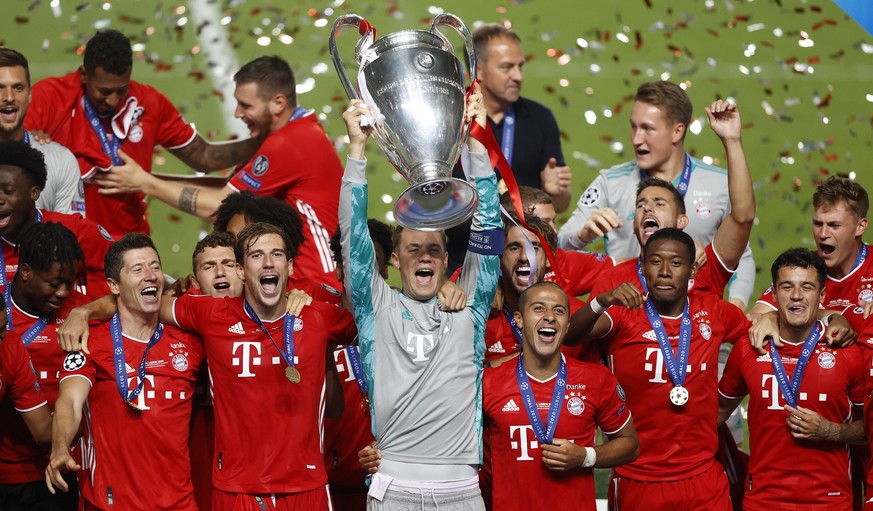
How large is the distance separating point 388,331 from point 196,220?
224 inches

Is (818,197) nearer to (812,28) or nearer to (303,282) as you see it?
(303,282)

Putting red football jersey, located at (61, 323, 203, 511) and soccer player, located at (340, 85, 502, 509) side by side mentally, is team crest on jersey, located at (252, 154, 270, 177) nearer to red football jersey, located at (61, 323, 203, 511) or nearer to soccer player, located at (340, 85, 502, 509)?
red football jersey, located at (61, 323, 203, 511)

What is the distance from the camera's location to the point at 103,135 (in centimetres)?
617

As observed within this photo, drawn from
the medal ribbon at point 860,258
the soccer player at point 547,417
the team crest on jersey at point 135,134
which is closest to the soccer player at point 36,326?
the team crest on jersey at point 135,134

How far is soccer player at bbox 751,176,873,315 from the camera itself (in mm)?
5242

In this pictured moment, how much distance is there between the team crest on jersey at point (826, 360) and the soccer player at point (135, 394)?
2.45 m

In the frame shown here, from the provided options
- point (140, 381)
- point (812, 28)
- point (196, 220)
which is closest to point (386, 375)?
point (140, 381)

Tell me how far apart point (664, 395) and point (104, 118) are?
325 cm

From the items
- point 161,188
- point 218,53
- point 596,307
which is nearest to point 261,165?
point 161,188

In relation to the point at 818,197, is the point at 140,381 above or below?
below

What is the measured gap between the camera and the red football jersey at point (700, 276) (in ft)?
16.9

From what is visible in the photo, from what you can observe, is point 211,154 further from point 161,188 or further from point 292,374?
point 292,374

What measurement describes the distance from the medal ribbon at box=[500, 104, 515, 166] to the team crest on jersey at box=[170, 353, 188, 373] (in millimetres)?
A: 2542

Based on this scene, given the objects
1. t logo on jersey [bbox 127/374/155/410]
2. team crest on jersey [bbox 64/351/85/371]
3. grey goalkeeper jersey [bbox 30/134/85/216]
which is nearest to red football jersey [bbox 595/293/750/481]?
t logo on jersey [bbox 127/374/155/410]
